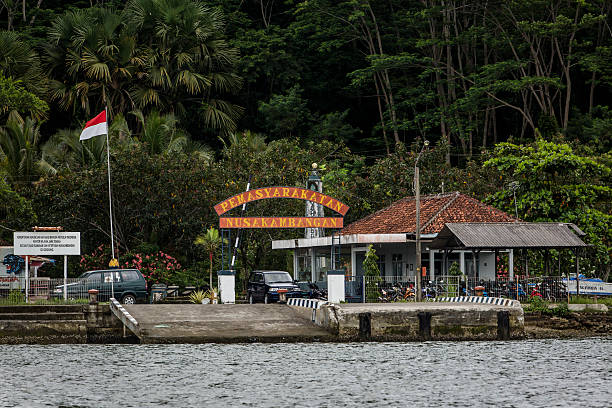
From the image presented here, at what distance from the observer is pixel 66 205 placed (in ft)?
143

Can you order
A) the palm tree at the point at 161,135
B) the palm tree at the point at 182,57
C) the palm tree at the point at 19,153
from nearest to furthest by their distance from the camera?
the palm tree at the point at 19,153 < the palm tree at the point at 161,135 < the palm tree at the point at 182,57

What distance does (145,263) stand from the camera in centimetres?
4253

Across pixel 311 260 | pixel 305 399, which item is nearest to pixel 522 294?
pixel 311 260

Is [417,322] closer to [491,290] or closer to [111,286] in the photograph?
[491,290]

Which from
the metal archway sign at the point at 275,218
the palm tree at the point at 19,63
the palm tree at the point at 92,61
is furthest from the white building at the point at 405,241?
the palm tree at the point at 92,61

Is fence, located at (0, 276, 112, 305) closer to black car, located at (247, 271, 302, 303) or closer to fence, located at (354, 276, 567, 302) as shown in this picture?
black car, located at (247, 271, 302, 303)

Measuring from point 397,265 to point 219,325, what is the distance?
14.8m

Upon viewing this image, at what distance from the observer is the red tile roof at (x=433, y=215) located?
4084 centimetres

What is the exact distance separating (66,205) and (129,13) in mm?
16190

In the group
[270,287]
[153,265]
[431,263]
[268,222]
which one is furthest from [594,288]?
[153,265]

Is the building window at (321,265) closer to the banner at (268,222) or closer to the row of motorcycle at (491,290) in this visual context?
the row of motorcycle at (491,290)

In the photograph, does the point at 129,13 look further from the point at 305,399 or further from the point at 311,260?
the point at 305,399

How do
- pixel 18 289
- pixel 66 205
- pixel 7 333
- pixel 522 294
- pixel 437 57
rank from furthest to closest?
pixel 437 57, pixel 66 205, pixel 522 294, pixel 18 289, pixel 7 333

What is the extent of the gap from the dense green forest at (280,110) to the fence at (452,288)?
5.44 m
